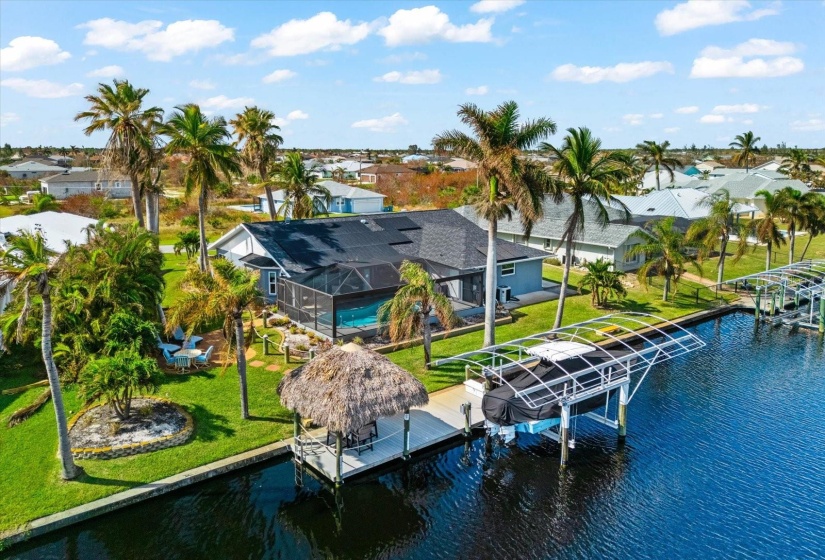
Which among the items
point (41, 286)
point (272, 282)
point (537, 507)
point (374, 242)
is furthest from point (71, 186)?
point (537, 507)

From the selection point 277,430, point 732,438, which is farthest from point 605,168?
point 277,430

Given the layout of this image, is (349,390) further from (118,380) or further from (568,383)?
(568,383)

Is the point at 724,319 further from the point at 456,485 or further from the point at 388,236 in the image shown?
the point at 456,485

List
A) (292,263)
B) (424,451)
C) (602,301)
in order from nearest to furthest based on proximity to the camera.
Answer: (424,451) < (292,263) < (602,301)

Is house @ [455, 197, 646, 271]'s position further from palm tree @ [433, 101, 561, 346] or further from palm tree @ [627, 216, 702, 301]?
palm tree @ [433, 101, 561, 346]

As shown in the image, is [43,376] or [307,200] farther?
[307,200]

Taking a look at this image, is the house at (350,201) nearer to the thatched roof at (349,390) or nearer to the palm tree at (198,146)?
the palm tree at (198,146)

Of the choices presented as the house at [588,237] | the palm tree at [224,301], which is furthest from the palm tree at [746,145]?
the palm tree at [224,301]
